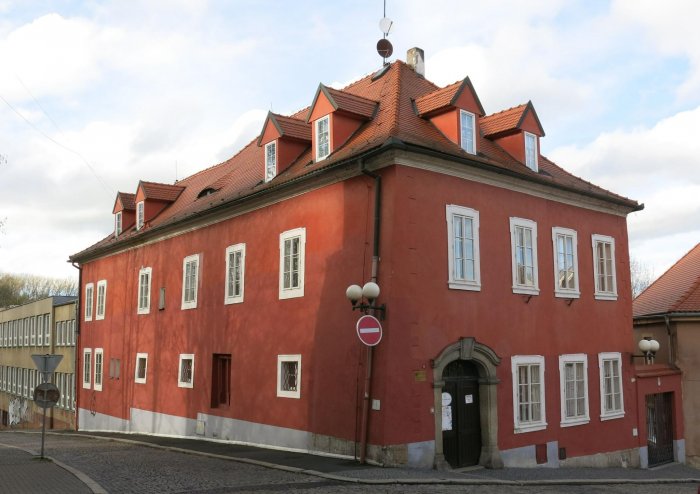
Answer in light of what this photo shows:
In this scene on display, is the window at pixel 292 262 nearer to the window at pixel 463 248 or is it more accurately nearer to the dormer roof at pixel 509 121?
the window at pixel 463 248

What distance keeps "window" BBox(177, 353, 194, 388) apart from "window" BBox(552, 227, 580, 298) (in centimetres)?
1168

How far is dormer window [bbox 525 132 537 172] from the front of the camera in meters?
19.1

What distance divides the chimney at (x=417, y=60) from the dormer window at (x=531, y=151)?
13.1 feet

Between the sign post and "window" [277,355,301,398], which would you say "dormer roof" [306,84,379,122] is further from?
the sign post

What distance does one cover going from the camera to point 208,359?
2141 cm

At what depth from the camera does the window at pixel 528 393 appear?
17.0m

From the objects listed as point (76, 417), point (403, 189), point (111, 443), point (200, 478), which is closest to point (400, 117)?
point (403, 189)

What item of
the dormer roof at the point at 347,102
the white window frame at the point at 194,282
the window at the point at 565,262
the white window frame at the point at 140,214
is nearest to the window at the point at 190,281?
the white window frame at the point at 194,282

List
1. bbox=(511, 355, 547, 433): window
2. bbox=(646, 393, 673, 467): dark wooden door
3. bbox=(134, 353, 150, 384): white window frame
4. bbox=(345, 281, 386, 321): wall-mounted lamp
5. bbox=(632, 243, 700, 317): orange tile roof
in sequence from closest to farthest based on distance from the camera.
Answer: bbox=(345, 281, 386, 321): wall-mounted lamp < bbox=(511, 355, 547, 433): window < bbox=(646, 393, 673, 467): dark wooden door < bbox=(632, 243, 700, 317): orange tile roof < bbox=(134, 353, 150, 384): white window frame

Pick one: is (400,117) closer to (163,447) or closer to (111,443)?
(163,447)

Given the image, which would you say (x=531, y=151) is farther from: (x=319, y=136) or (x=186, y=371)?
(x=186, y=371)

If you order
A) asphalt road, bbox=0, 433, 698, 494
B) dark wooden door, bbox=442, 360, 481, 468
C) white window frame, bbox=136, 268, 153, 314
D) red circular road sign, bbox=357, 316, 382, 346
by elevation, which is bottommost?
asphalt road, bbox=0, 433, 698, 494

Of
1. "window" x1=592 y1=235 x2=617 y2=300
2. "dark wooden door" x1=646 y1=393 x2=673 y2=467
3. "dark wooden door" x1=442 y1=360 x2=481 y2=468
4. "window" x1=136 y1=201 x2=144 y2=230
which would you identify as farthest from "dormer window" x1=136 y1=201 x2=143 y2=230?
"dark wooden door" x1=646 y1=393 x2=673 y2=467

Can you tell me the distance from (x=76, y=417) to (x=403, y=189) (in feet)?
79.2
